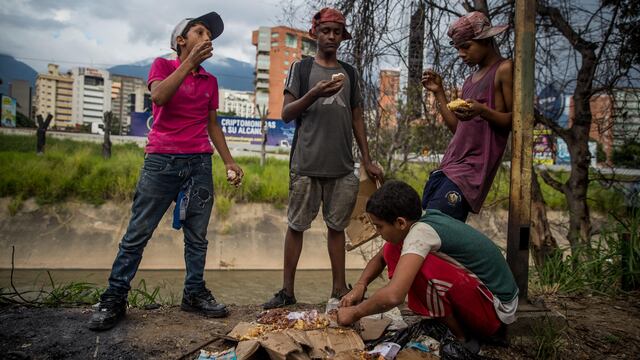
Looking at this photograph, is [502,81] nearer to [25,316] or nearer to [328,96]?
[328,96]

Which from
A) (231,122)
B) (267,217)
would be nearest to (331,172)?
(267,217)

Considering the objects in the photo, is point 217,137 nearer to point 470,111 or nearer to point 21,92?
point 470,111

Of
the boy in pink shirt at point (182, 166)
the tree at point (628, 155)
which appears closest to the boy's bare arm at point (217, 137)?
the boy in pink shirt at point (182, 166)

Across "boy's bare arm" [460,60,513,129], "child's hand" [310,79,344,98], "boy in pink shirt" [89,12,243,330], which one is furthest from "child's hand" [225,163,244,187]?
"boy's bare arm" [460,60,513,129]

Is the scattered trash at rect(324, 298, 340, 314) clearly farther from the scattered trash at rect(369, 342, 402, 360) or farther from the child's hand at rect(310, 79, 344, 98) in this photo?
the child's hand at rect(310, 79, 344, 98)

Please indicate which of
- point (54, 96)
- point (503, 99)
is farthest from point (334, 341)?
point (54, 96)

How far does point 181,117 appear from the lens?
3137mm

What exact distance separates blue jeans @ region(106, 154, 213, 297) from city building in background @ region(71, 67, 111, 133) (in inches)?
4011

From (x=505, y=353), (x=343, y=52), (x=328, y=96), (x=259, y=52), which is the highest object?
(x=259, y=52)

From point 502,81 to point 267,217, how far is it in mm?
10376

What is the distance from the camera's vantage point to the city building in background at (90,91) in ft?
325

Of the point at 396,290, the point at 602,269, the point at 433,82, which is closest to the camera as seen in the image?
the point at 396,290

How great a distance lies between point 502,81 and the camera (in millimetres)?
2918

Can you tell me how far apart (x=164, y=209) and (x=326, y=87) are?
130cm
